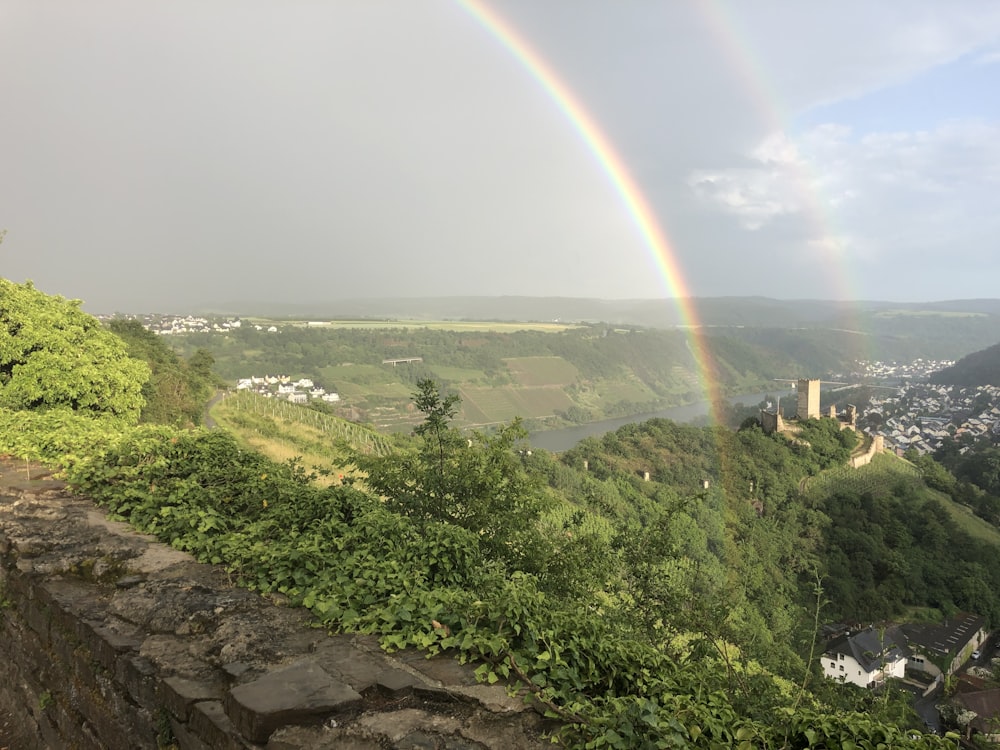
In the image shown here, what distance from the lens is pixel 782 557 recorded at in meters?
36.4

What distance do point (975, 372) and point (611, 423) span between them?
58.7m

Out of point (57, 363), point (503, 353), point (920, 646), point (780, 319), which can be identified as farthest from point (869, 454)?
point (780, 319)

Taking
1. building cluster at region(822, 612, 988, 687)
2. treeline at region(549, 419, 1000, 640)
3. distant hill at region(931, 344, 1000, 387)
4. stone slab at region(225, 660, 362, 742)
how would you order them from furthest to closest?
distant hill at region(931, 344, 1000, 387), treeline at region(549, 419, 1000, 640), building cluster at region(822, 612, 988, 687), stone slab at region(225, 660, 362, 742)

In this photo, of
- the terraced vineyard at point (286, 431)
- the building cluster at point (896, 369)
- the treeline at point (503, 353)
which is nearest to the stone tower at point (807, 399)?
the treeline at point (503, 353)

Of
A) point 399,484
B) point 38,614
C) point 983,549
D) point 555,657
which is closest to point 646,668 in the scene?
point 555,657

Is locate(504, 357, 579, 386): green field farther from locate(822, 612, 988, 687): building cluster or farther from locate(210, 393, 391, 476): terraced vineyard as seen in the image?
locate(210, 393, 391, 476): terraced vineyard

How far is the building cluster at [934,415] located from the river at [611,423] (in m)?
18.9

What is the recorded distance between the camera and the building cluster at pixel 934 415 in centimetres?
6856

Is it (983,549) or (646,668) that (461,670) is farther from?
(983,549)

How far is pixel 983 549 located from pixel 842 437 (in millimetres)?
15201

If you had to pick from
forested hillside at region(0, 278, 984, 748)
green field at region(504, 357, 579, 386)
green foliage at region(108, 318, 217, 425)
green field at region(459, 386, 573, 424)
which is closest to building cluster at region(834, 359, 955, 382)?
green field at region(504, 357, 579, 386)

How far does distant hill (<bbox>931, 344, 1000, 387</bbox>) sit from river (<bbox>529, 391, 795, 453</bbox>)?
2417cm

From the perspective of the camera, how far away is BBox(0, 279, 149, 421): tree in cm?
1044

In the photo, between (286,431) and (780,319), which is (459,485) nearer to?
(286,431)
